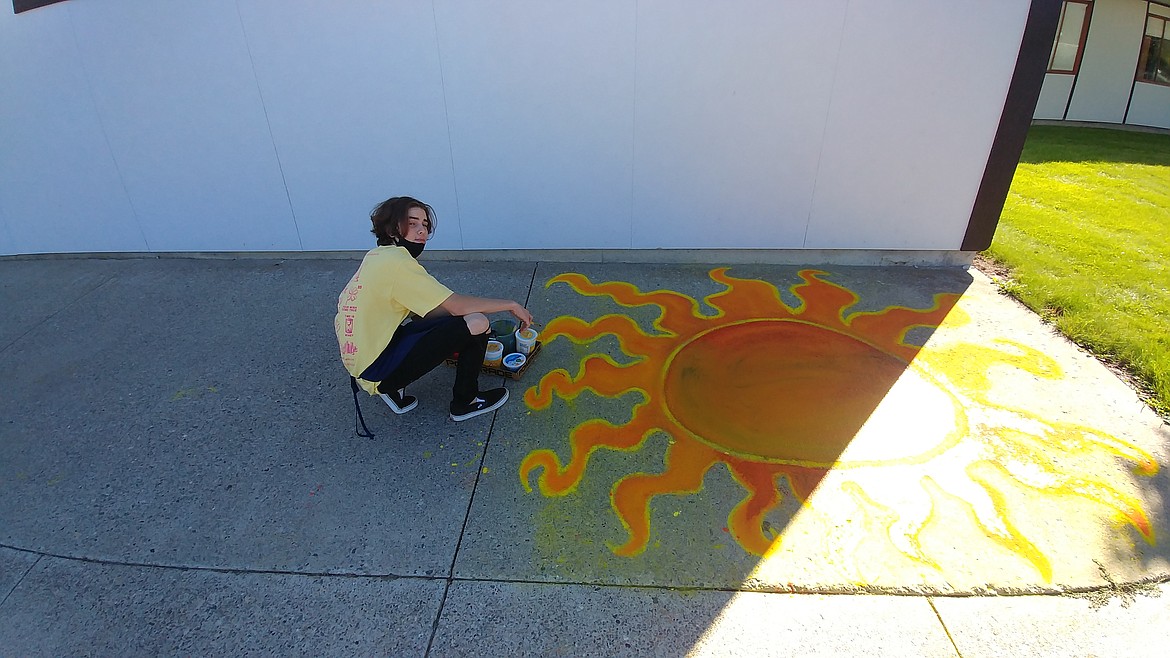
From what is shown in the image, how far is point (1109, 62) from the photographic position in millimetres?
11648

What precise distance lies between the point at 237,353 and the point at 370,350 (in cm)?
176

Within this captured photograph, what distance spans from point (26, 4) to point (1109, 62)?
56.0 feet

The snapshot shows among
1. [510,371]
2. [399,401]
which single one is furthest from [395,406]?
[510,371]

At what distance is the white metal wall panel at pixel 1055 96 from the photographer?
1178 cm

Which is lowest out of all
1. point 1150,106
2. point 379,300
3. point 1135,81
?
point 1150,106

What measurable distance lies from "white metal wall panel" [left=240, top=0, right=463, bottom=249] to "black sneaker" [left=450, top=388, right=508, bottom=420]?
2.23 meters

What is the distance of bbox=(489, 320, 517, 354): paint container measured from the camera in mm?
3785

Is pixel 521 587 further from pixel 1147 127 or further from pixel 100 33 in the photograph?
pixel 1147 127

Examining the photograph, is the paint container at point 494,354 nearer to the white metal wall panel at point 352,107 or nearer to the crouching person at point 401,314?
the crouching person at point 401,314

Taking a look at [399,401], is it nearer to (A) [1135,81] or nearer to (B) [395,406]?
(B) [395,406]

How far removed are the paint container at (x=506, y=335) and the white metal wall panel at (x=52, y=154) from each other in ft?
14.0

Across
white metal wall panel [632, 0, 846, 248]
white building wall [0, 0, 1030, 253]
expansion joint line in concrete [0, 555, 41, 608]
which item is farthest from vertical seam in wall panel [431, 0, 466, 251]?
expansion joint line in concrete [0, 555, 41, 608]

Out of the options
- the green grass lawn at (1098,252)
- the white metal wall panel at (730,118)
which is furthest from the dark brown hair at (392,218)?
the green grass lawn at (1098,252)

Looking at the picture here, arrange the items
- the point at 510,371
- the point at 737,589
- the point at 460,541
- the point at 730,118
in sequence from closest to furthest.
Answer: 1. the point at 737,589
2. the point at 460,541
3. the point at 510,371
4. the point at 730,118
